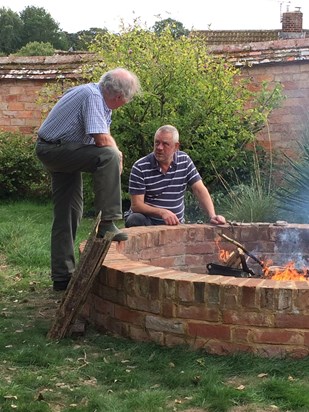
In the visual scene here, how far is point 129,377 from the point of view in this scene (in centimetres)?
391

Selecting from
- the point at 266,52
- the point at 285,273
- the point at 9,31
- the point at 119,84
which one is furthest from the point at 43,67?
the point at 9,31

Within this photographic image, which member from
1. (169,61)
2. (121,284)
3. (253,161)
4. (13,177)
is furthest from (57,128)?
(13,177)

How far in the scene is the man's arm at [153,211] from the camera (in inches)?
248

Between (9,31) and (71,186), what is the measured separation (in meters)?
38.3

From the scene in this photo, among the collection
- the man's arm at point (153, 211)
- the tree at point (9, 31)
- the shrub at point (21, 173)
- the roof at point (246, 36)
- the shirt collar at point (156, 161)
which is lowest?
the shrub at point (21, 173)

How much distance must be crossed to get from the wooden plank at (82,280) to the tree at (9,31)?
3821 cm

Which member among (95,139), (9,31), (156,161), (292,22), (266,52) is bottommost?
(156,161)

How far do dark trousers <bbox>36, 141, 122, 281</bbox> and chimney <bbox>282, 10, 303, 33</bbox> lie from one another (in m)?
18.2

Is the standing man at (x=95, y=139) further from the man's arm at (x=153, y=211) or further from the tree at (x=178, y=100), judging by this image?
the tree at (x=178, y=100)

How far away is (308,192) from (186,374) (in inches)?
→ 194

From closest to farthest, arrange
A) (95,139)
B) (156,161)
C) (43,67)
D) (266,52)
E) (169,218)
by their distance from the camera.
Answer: (95,139), (169,218), (156,161), (266,52), (43,67)

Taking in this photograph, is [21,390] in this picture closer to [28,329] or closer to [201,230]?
[28,329]

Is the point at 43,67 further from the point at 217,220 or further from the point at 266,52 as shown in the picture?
the point at 217,220

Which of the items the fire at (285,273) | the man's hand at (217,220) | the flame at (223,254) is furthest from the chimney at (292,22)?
the fire at (285,273)
